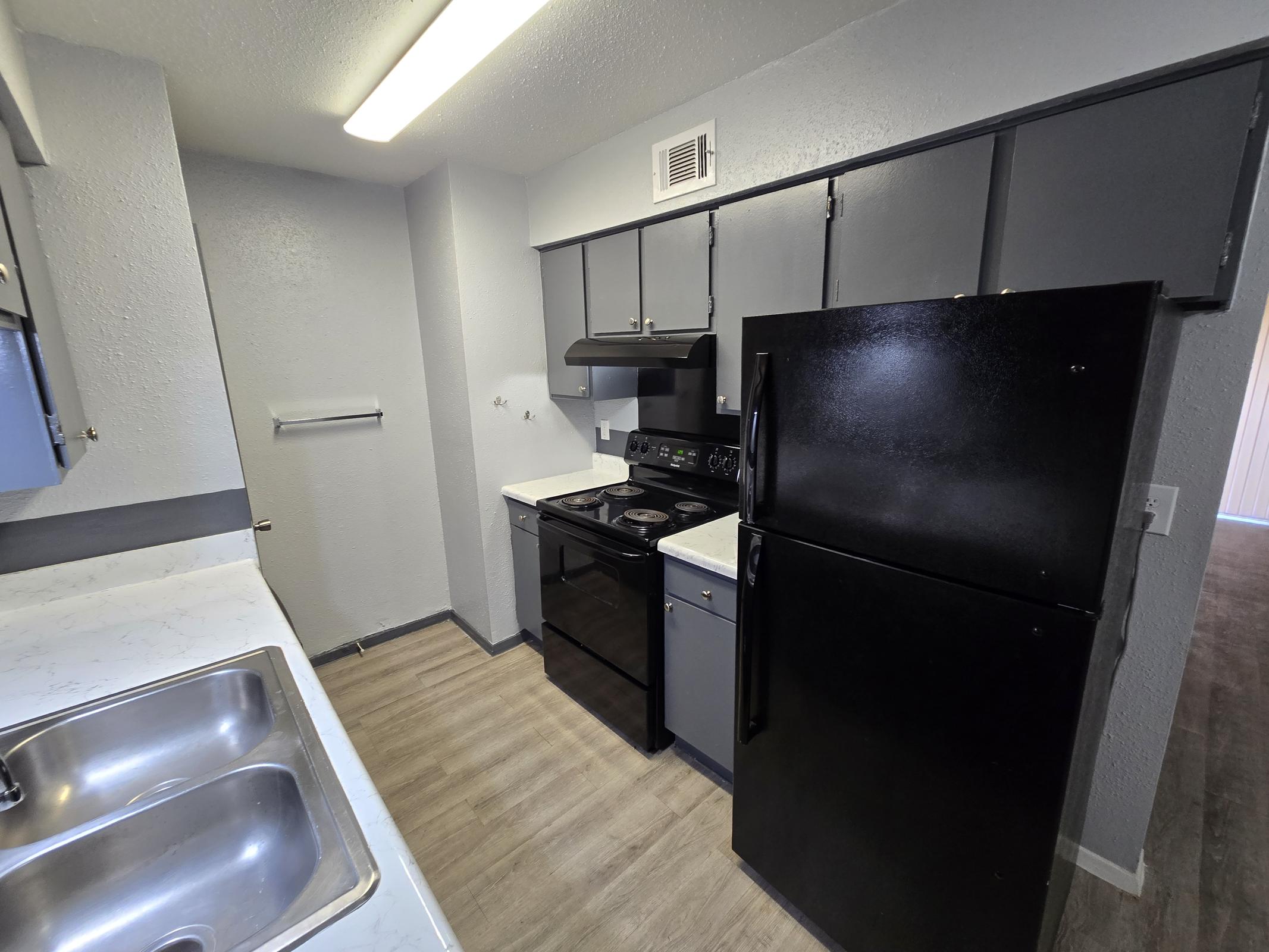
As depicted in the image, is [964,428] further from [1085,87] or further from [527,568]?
[527,568]

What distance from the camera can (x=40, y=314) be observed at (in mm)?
1212

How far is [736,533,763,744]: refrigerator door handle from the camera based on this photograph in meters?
1.36

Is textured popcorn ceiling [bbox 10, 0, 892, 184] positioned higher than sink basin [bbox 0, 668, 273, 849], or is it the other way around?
textured popcorn ceiling [bbox 10, 0, 892, 184]

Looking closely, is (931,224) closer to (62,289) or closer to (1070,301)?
(1070,301)

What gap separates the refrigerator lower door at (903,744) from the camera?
100 centimetres

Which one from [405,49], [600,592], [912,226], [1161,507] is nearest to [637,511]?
[600,592]

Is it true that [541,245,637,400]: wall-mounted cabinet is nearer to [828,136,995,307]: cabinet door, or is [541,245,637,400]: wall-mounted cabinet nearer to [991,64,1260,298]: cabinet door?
[828,136,995,307]: cabinet door

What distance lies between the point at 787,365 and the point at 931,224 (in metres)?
0.64

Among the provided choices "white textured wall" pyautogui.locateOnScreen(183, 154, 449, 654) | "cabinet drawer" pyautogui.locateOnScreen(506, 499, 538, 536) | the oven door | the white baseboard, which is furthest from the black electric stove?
the white baseboard

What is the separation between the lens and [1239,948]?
140 centimetres

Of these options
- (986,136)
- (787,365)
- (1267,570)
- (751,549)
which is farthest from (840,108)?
(1267,570)

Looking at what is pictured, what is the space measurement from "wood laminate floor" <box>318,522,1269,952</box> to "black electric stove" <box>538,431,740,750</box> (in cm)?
19

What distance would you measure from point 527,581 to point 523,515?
1.19ft

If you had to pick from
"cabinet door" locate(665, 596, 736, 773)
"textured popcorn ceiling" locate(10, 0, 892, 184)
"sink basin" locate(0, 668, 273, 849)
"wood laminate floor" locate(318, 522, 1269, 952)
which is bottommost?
"wood laminate floor" locate(318, 522, 1269, 952)
